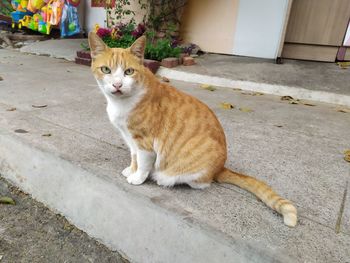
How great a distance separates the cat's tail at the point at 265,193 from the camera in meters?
1.48

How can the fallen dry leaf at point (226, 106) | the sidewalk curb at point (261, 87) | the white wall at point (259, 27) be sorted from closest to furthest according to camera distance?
the fallen dry leaf at point (226, 106)
the sidewalk curb at point (261, 87)
the white wall at point (259, 27)

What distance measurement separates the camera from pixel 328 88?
391 cm

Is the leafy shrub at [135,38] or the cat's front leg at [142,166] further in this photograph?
the leafy shrub at [135,38]

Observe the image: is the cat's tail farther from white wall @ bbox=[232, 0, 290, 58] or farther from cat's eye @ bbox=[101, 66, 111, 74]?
white wall @ bbox=[232, 0, 290, 58]

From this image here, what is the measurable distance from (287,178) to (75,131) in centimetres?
173

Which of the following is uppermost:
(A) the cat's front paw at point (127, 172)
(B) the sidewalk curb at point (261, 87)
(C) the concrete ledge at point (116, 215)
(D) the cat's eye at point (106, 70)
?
(D) the cat's eye at point (106, 70)

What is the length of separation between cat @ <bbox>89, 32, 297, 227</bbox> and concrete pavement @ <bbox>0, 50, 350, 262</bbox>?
8 cm

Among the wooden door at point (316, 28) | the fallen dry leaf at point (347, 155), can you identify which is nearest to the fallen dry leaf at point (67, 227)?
the fallen dry leaf at point (347, 155)

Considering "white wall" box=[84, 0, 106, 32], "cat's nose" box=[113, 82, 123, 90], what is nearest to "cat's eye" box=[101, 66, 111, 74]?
"cat's nose" box=[113, 82, 123, 90]

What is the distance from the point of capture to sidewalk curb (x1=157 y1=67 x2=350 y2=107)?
381 centimetres

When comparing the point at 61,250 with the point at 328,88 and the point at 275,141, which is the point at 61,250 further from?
the point at 328,88

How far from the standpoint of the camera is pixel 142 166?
68.6 inches

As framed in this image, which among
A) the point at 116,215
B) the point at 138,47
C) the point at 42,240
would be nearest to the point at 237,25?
the point at 138,47

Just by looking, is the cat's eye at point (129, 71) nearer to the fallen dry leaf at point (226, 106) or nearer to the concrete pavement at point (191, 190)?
the concrete pavement at point (191, 190)
